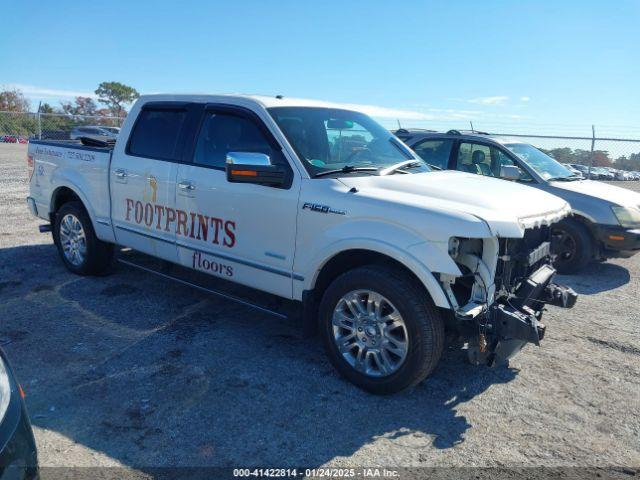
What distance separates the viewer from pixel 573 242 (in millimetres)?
7105

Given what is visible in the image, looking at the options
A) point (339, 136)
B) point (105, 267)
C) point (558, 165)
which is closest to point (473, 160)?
point (558, 165)

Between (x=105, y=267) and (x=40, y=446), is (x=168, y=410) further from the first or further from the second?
(x=105, y=267)

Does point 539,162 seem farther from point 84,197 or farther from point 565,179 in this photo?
point 84,197

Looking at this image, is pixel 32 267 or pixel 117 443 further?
pixel 32 267

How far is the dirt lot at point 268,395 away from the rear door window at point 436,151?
11.3 ft

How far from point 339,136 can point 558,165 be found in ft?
16.0

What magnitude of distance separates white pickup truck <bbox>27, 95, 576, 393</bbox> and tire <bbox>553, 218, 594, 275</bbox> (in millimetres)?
3040

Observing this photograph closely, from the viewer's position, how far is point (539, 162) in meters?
7.90

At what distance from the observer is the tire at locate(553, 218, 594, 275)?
7027 mm

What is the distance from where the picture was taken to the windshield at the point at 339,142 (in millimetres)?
4254

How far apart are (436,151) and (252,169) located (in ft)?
16.6

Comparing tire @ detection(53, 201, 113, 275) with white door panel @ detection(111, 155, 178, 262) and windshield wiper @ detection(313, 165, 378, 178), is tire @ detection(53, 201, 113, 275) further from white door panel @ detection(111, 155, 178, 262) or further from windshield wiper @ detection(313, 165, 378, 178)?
windshield wiper @ detection(313, 165, 378, 178)

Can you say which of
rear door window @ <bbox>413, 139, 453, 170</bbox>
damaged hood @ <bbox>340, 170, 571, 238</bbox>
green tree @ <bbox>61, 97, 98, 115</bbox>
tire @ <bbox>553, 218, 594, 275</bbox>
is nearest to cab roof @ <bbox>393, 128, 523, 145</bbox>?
rear door window @ <bbox>413, 139, 453, 170</bbox>

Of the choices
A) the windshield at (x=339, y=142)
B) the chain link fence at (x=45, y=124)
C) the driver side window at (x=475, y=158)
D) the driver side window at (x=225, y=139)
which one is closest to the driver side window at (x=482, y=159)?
the driver side window at (x=475, y=158)
